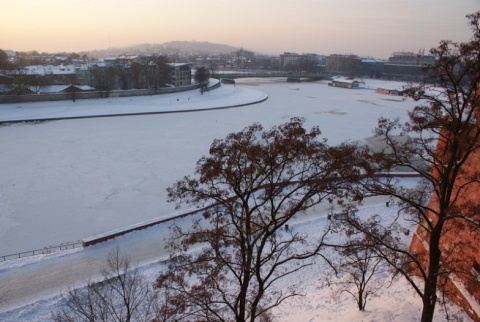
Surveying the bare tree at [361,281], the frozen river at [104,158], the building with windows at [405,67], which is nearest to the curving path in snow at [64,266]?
the frozen river at [104,158]

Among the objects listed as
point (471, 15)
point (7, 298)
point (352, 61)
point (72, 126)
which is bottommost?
point (7, 298)

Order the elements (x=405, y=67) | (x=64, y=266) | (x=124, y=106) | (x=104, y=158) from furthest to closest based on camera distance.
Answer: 1. (x=405, y=67)
2. (x=124, y=106)
3. (x=104, y=158)
4. (x=64, y=266)

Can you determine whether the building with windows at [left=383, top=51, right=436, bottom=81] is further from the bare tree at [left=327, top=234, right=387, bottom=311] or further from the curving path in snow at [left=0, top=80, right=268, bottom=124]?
the bare tree at [left=327, top=234, right=387, bottom=311]

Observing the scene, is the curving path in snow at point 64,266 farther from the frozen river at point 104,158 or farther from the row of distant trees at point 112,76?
the row of distant trees at point 112,76

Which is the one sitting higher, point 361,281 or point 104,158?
point 104,158

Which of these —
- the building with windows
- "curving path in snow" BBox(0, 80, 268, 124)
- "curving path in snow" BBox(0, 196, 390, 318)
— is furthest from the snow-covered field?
the building with windows

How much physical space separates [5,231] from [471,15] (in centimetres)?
1660

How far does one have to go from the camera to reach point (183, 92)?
5766cm

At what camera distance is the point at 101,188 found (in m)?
18.7

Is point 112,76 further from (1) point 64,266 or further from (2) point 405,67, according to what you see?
(2) point 405,67

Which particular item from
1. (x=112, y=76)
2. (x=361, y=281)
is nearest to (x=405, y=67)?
(x=112, y=76)

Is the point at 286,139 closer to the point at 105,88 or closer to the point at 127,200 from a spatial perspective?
the point at 127,200

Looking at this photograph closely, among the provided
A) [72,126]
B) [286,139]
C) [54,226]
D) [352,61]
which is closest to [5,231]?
[54,226]

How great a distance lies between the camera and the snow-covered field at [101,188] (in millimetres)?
10438
